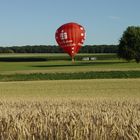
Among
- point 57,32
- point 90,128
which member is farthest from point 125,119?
point 57,32

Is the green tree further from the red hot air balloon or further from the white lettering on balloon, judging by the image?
the white lettering on balloon

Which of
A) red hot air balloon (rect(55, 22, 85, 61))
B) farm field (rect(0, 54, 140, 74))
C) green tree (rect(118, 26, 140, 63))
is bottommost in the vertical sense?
farm field (rect(0, 54, 140, 74))

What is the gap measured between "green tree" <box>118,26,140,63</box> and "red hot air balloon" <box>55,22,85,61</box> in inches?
2334

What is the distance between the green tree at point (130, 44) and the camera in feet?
360

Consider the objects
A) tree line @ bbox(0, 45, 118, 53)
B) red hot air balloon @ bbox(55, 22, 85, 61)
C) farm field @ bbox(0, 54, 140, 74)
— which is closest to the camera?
red hot air balloon @ bbox(55, 22, 85, 61)

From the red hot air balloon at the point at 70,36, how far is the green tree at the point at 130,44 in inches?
2334

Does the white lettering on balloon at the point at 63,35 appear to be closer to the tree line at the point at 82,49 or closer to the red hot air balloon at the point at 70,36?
the red hot air balloon at the point at 70,36

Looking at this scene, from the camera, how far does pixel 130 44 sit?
113562mm

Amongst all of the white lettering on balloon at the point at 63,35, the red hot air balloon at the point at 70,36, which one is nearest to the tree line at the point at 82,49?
the red hot air balloon at the point at 70,36

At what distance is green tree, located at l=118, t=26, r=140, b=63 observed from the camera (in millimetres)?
109875

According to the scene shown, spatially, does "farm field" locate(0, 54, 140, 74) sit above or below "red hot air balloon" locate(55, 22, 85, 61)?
below

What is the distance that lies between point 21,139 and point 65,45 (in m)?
43.5

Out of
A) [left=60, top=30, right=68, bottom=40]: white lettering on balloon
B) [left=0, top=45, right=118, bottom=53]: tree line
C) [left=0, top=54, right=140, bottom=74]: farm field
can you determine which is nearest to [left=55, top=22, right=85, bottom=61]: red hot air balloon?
[left=60, top=30, right=68, bottom=40]: white lettering on balloon

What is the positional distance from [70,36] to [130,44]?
6622cm
